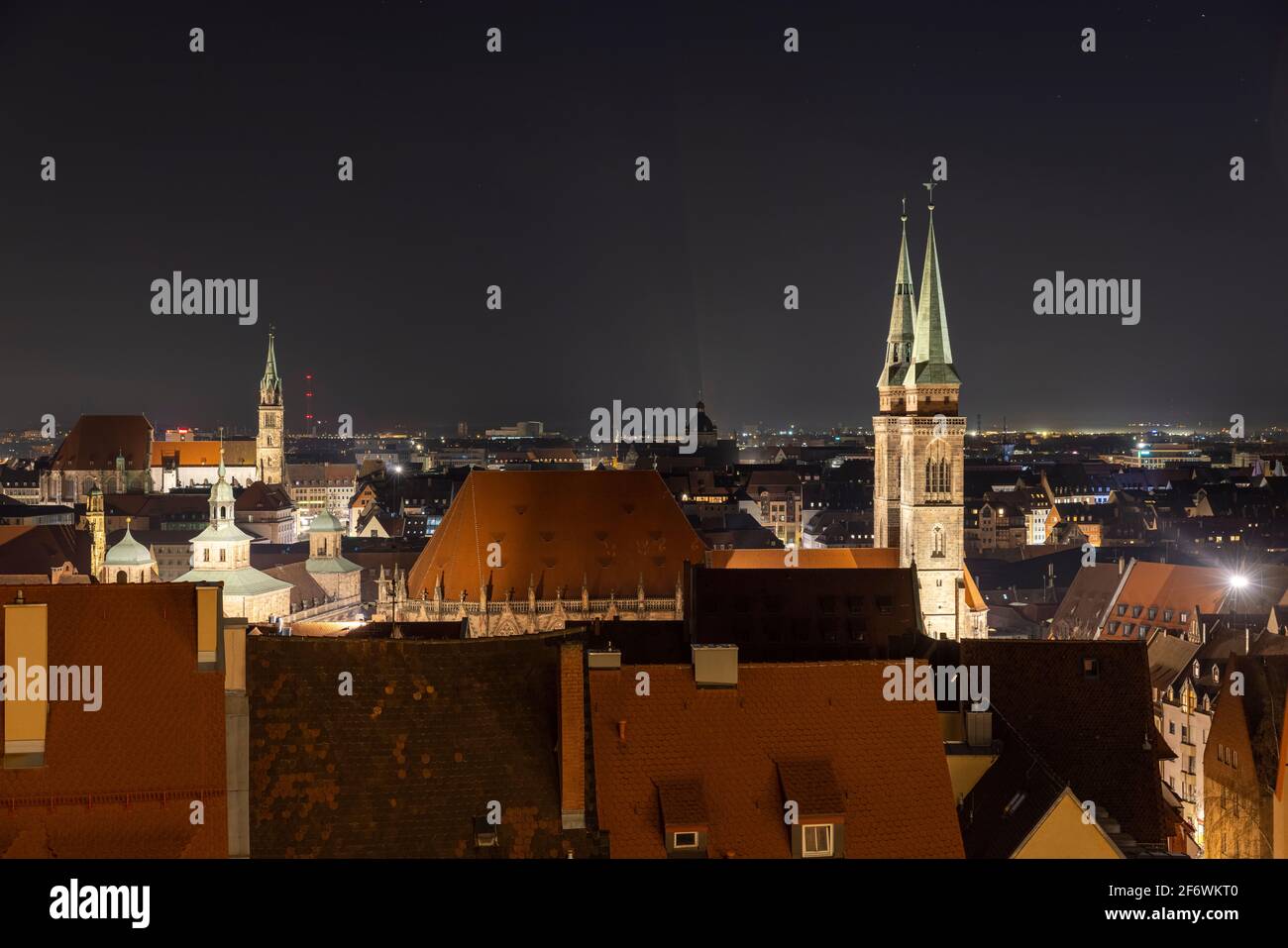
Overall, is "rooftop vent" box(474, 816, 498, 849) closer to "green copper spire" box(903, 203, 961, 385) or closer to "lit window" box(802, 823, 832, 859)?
"lit window" box(802, 823, 832, 859)

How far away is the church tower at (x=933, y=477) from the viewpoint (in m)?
56.2

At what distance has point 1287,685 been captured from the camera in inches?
1188

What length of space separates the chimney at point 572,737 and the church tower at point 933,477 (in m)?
40.8

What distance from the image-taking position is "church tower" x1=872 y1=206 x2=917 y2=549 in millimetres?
62125

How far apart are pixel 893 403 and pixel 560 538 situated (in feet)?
71.4

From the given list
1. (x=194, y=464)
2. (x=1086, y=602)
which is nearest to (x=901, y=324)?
(x=1086, y=602)

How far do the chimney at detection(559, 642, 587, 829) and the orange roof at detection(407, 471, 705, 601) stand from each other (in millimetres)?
34427

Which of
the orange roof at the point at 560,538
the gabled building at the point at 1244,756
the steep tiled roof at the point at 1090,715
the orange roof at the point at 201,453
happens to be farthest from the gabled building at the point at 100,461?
the steep tiled roof at the point at 1090,715

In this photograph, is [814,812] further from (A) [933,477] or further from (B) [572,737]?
(A) [933,477]

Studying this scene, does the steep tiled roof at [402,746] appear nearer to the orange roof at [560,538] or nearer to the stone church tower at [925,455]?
the orange roof at [560,538]

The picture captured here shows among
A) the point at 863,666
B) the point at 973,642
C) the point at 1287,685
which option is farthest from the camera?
the point at 1287,685
